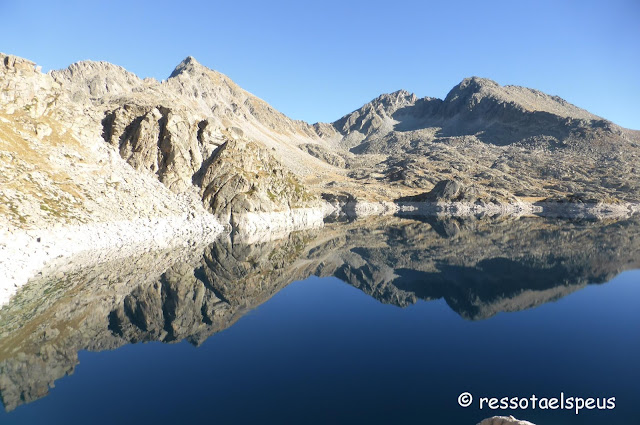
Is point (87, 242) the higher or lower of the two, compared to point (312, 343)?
higher

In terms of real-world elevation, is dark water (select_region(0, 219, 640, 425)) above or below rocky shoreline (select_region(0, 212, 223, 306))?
below

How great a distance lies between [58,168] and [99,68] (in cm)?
17146

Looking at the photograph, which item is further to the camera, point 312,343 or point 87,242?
point 87,242

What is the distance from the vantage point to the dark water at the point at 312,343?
17.1 m

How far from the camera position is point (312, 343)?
25.5 metres

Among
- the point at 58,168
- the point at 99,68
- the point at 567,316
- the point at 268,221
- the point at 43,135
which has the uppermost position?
the point at 99,68

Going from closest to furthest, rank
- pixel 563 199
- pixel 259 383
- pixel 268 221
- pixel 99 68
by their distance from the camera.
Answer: pixel 259 383 → pixel 268 221 → pixel 563 199 → pixel 99 68

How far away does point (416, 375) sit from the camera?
66.2 feet

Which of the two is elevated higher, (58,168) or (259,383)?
(58,168)

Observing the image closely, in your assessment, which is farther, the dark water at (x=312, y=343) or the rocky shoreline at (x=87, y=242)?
the rocky shoreline at (x=87, y=242)

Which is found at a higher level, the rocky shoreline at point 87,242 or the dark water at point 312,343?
the rocky shoreline at point 87,242

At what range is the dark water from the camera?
1709 centimetres

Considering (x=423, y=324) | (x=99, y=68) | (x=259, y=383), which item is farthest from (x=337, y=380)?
(x=99, y=68)

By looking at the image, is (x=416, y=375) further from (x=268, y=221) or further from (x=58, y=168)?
(x=268, y=221)
